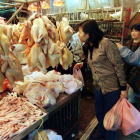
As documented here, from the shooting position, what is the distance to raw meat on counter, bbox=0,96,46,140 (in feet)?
4.34

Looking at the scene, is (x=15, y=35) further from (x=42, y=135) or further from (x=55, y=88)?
(x=42, y=135)

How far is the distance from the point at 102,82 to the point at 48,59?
1004 mm

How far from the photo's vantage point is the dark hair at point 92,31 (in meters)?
1.80

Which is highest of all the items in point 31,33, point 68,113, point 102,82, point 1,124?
point 31,33

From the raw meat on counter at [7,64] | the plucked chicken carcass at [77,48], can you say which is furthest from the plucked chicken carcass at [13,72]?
the plucked chicken carcass at [77,48]

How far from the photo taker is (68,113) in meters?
2.31

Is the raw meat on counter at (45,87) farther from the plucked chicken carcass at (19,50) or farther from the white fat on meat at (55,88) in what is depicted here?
the plucked chicken carcass at (19,50)

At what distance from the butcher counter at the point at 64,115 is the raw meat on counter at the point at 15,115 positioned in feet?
0.68

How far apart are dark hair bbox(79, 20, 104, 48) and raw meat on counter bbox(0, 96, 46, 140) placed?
1094mm

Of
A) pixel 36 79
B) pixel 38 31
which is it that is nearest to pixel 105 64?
pixel 36 79

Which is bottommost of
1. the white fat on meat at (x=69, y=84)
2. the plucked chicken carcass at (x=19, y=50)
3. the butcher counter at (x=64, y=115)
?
the butcher counter at (x=64, y=115)

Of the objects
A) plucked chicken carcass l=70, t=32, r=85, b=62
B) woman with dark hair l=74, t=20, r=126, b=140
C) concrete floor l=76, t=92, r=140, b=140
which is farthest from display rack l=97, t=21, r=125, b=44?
woman with dark hair l=74, t=20, r=126, b=140

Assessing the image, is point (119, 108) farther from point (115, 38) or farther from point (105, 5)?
point (105, 5)

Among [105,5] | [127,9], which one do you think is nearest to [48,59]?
[127,9]
